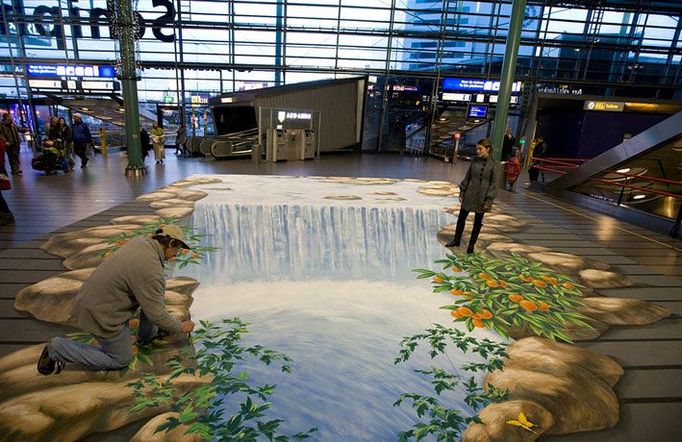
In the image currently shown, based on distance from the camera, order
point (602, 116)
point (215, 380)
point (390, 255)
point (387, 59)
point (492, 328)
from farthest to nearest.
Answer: point (387, 59) < point (602, 116) < point (390, 255) < point (492, 328) < point (215, 380)

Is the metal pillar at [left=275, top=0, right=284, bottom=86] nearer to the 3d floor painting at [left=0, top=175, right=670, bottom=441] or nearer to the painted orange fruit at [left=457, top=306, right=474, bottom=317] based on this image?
the 3d floor painting at [left=0, top=175, right=670, bottom=441]

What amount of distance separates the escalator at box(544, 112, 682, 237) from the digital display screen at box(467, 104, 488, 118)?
819 centimetres

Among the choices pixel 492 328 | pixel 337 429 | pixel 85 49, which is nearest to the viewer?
pixel 337 429

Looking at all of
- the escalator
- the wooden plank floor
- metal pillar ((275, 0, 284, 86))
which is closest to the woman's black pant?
the wooden plank floor

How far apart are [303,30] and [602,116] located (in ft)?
41.7

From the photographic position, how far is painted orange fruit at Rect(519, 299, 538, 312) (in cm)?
321

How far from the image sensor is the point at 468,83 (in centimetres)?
1711

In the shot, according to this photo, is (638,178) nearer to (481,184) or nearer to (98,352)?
(481,184)

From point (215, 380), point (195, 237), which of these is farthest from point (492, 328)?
point (195, 237)

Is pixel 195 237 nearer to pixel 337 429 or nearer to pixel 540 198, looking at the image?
pixel 337 429

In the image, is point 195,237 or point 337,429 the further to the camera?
point 195,237

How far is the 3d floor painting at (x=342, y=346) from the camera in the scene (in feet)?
6.31

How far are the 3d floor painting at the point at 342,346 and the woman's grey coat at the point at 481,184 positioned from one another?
0.61 metres

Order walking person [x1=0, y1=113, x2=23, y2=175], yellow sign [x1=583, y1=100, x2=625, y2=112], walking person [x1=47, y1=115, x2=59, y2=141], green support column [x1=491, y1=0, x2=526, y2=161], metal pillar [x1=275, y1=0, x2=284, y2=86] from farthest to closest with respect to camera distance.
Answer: metal pillar [x1=275, y1=0, x2=284, y2=86]
yellow sign [x1=583, y1=100, x2=625, y2=112]
walking person [x1=47, y1=115, x2=59, y2=141]
walking person [x1=0, y1=113, x2=23, y2=175]
green support column [x1=491, y1=0, x2=526, y2=161]
